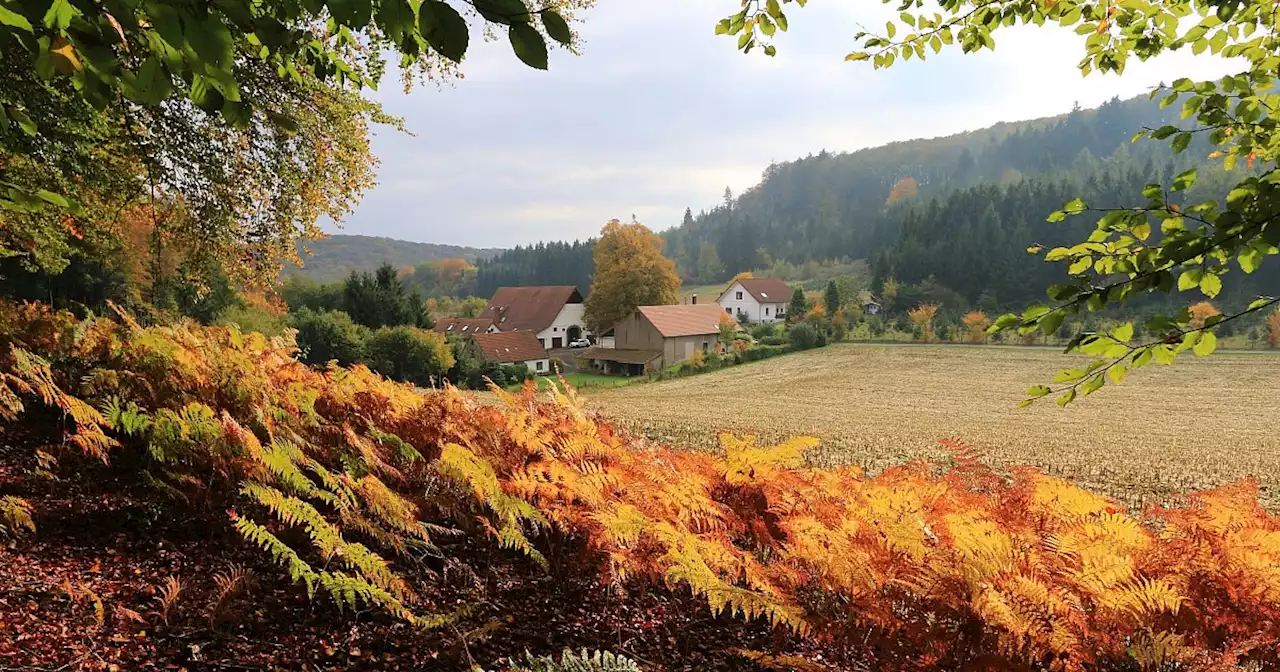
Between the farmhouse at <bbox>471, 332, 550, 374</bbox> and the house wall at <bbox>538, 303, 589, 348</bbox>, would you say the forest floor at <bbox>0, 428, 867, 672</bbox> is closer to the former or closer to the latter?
the farmhouse at <bbox>471, 332, 550, 374</bbox>

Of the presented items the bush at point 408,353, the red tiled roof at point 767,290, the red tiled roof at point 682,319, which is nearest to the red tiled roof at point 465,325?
the red tiled roof at point 682,319

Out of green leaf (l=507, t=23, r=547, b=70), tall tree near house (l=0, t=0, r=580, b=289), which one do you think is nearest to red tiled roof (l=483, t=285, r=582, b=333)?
tall tree near house (l=0, t=0, r=580, b=289)

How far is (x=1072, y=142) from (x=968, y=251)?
130851 mm

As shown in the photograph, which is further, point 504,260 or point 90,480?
Result: point 504,260

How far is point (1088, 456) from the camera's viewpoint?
14.2 meters

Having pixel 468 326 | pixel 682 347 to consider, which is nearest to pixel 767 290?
pixel 682 347

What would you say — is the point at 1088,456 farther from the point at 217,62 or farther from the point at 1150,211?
the point at 217,62

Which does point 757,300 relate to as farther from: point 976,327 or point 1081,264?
point 1081,264

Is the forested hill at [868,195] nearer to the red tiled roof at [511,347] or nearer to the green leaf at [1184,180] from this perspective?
the red tiled roof at [511,347]

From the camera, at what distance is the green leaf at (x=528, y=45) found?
114 centimetres

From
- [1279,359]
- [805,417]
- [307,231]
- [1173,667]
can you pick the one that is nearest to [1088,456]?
[805,417]

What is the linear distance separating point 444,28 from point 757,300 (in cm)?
8498

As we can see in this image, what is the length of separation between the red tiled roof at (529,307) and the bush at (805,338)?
25.1 meters

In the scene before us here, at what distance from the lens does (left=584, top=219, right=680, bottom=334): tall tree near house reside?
5428 cm
